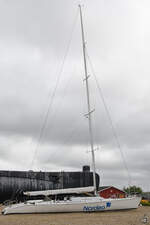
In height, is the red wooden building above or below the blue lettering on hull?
below

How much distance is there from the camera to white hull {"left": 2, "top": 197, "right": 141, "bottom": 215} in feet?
85.0

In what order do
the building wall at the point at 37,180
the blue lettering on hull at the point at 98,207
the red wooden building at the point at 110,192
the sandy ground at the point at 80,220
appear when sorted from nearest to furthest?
the sandy ground at the point at 80,220
the blue lettering on hull at the point at 98,207
the red wooden building at the point at 110,192
the building wall at the point at 37,180

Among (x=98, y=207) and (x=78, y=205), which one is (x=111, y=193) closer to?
(x=98, y=207)

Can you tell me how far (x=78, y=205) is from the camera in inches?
1025

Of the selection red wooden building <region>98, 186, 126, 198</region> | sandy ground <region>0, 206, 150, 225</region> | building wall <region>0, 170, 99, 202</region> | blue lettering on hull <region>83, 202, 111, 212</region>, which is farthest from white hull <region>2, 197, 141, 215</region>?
building wall <region>0, 170, 99, 202</region>

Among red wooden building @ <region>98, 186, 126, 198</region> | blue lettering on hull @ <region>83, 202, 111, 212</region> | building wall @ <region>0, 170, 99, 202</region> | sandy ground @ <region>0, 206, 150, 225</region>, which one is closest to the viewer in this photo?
sandy ground @ <region>0, 206, 150, 225</region>

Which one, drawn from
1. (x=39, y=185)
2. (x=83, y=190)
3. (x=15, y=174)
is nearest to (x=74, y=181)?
(x=39, y=185)

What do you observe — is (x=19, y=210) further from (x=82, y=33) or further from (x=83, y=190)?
(x=82, y=33)

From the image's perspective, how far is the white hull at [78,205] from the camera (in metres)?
25.9

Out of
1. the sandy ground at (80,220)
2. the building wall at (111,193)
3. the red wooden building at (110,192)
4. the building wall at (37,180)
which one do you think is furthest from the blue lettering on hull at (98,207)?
the building wall at (37,180)

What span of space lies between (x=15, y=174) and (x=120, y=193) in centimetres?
1960

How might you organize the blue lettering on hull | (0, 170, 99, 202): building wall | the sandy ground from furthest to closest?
1. (0, 170, 99, 202): building wall
2. the blue lettering on hull
3. the sandy ground

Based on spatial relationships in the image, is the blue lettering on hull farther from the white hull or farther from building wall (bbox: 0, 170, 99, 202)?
building wall (bbox: 0, 170, 99, 202)

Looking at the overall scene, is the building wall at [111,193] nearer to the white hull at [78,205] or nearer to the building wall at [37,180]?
the building wall at [37,180]
